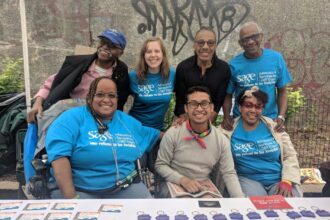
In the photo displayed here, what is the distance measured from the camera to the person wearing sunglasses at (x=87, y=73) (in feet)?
11.5

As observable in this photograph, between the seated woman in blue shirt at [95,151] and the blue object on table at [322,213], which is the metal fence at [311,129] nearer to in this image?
the seated woman in blue shirt at [95,151]

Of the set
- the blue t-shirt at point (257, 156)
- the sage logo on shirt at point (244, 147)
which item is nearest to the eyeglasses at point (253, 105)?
the blue t-shirt at point (257, 156)

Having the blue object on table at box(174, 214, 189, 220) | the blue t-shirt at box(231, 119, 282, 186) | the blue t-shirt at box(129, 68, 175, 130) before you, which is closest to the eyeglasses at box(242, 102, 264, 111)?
the blue t-shirt at box(231, 119, 282, 186)

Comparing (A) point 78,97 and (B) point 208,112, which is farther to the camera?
(A) point 78,97

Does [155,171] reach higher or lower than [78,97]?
lower

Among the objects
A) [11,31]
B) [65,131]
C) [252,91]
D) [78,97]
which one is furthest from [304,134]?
[11,31]

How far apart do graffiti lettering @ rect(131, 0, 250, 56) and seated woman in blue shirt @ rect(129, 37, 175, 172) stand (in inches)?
147

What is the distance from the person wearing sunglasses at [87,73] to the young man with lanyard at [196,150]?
809 millimetres

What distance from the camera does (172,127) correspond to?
11.0 feet

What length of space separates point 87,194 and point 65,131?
0.52m

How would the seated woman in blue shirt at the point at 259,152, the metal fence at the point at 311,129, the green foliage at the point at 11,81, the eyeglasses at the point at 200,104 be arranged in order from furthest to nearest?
the metal fence at the point at 311,129 → the green foliage at the point at 11,81 → the seated woman in blue shirt at the point at 259,152 → the eyeglasses at the point at 200,104

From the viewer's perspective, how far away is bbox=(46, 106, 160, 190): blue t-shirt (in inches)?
112

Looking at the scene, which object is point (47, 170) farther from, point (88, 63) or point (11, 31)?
point (11, 31)

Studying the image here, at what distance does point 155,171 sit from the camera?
332cm
